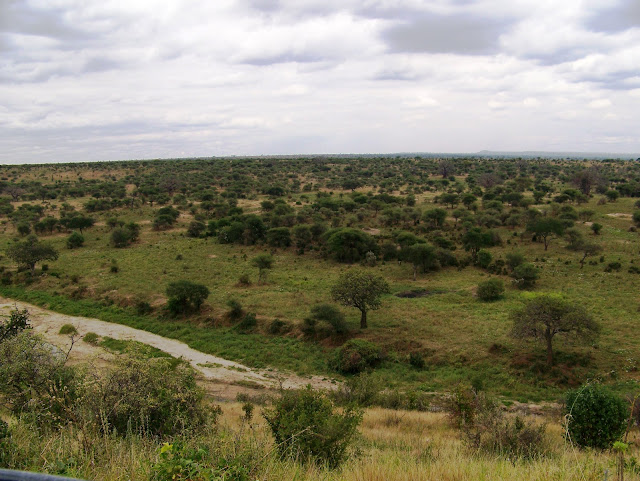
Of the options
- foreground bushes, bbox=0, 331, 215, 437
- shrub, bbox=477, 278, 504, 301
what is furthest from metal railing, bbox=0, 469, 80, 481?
shrub, bbox=477, 278, 504, 301

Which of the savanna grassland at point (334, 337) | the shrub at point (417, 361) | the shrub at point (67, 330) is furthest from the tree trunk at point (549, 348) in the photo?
the shrub at point (67, 330)

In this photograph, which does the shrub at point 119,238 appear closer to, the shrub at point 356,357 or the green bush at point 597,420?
the shrub at point 356,357

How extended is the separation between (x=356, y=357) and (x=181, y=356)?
9459 millimetres

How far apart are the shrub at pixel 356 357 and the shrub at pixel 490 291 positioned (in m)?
10.4

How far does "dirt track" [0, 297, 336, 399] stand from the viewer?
2050 centimetres

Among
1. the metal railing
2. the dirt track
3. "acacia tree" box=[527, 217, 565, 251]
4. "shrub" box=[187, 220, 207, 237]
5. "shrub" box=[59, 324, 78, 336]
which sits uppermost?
the metal railing

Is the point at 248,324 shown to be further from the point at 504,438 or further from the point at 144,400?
the point at 504,438

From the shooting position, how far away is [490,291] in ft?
93.0

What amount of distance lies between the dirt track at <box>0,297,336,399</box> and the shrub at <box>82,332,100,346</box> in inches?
10.7

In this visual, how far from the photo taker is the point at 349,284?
25.0 metres

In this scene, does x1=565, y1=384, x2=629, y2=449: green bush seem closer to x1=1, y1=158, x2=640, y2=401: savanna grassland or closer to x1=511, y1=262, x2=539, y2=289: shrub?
x1=1, y1=158, x2=640, y2=401: savanna grassland

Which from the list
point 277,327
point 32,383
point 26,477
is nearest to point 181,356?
point 277,327

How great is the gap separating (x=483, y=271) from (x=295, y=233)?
1967 cm

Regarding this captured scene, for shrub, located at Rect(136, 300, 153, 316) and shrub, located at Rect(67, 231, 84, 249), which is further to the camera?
shrub, located at Rect(67, 231, 84, 249)
